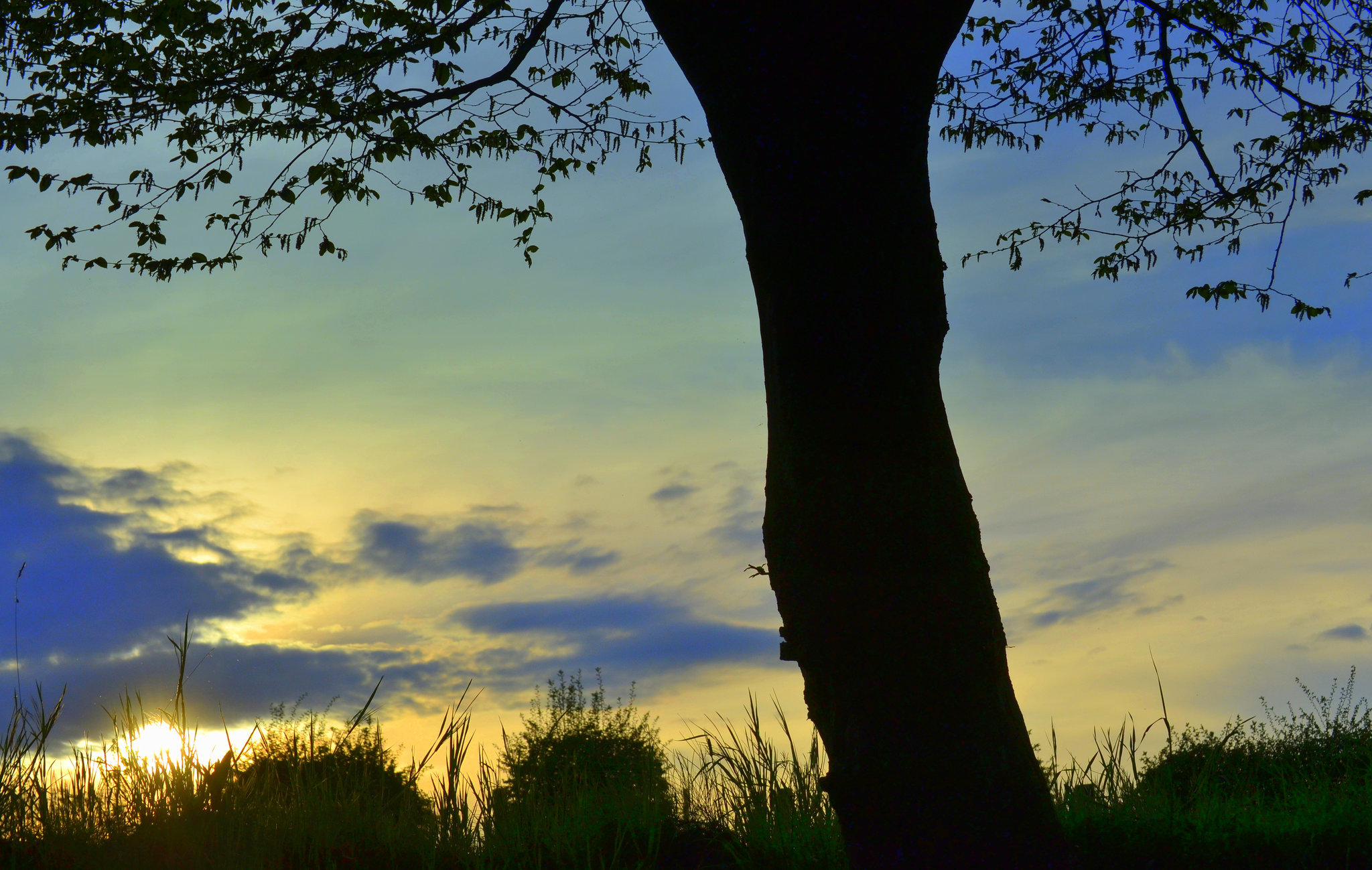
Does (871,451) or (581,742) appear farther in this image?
(581,742)

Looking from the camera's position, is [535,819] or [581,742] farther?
[581,742]

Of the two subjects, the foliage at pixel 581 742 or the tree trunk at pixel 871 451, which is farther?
the foliage at pixel 581 742

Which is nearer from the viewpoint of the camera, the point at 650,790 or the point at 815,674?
the point at 815,674

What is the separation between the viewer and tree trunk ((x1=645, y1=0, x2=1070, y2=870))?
396 centimetres

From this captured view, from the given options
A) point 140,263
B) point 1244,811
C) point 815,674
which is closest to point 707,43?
point 815,674

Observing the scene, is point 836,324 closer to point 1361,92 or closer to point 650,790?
point 650,790

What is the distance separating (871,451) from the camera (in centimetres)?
405

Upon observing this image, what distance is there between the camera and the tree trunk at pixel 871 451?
396 centimetres

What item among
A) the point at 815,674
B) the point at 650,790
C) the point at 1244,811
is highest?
the point at 815,674

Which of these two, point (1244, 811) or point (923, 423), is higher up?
point (923, 423)

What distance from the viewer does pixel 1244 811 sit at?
5.93m

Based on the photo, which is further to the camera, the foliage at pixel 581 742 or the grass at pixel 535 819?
the foliage at pixel 581 742

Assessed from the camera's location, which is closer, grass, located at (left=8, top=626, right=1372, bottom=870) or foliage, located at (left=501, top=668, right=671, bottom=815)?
grass, located at (left=8, top=626, right=1372, bottom=870)

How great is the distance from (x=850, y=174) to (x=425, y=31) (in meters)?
4.64
